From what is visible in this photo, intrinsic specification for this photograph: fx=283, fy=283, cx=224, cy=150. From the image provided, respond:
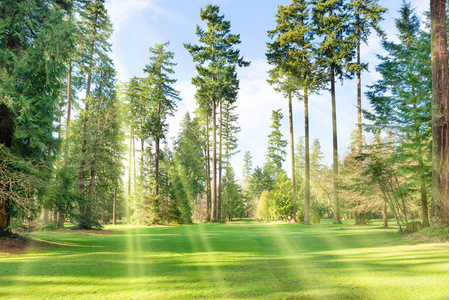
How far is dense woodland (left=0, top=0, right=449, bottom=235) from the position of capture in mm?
9992

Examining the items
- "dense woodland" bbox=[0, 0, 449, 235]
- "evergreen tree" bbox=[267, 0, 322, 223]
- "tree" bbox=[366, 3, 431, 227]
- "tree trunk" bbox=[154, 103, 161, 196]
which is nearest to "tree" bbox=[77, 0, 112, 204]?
"dense woodland" bbox=[0, 0, 449, 235]

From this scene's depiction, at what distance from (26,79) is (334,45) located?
23.4 m

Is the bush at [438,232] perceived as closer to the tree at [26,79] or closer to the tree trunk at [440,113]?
the tree trunk at [440,113]

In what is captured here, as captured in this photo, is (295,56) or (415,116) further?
(295,56)

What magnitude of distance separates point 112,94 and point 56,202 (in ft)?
64.7

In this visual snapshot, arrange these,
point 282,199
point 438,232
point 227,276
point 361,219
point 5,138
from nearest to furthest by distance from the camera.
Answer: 1. point 227,276
2. point 438,232
3. point 5,138
4. point 361,219
5. point 282,199

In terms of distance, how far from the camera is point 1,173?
9.55m

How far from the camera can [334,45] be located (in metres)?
24.9

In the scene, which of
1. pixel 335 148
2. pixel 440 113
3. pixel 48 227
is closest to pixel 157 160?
pixel 48 227

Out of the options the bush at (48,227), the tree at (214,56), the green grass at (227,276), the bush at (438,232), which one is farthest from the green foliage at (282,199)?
the green grass at (227,276)

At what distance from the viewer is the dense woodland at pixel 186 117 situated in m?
9.99

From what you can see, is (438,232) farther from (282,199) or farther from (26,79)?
(282,199)

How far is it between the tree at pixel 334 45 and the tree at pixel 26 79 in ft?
70.0

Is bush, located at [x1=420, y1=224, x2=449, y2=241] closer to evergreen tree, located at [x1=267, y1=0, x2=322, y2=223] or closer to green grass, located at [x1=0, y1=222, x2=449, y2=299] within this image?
green grass, located at [x1=0, y1=222, x2=449, y2=299]
